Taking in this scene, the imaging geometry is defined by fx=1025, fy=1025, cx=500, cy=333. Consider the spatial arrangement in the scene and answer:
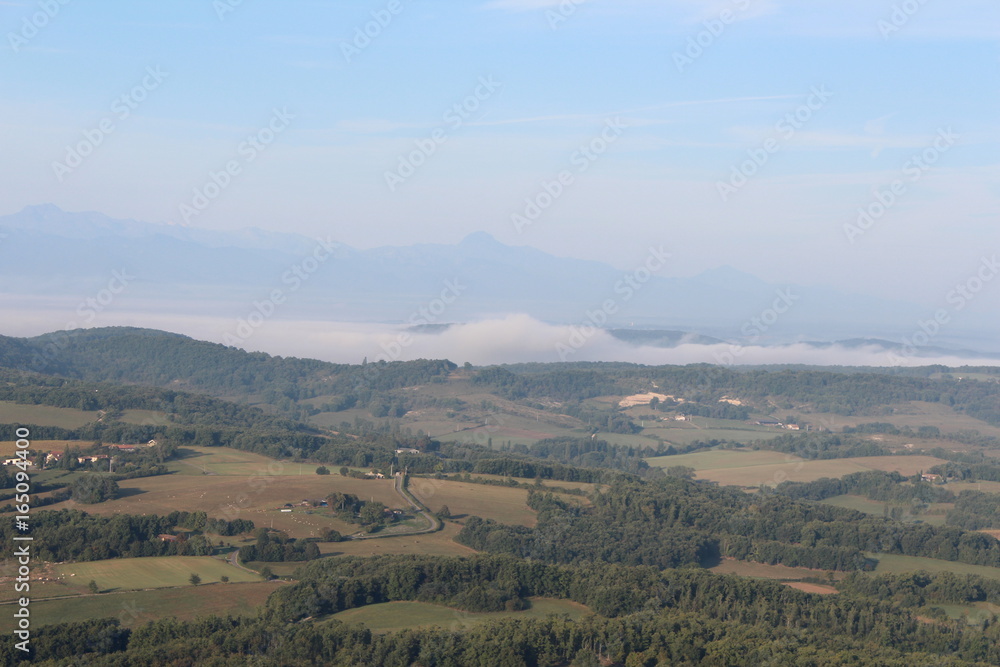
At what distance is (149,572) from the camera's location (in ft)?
140

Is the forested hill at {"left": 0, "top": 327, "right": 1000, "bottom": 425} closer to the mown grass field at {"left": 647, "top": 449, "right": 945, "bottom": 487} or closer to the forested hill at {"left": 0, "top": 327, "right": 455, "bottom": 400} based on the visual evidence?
the forested hill at {"left": 0, "top": 327, "right": 455, "bottom": 400}

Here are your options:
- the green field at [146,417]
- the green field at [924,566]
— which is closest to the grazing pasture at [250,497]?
the green field at [146,417]

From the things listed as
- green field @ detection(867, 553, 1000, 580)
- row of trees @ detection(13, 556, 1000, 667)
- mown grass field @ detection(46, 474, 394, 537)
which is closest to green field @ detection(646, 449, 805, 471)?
green field @ detection(867, 553, 1000, 580)

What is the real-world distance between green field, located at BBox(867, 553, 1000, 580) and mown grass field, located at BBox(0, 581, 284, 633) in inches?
1257

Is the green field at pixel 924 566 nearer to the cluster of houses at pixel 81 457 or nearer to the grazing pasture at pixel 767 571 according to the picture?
the grazing pasture at pixel 767 571

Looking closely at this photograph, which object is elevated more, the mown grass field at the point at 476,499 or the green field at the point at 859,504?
the mown grass field at the point at 476,499

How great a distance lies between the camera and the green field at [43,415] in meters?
72.4

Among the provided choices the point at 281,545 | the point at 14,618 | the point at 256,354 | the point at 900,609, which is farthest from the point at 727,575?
the point at 256,354

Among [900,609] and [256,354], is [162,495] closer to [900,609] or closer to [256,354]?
[900,609]

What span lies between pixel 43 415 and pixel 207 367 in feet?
187

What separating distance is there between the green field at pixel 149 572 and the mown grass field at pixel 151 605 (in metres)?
1.12

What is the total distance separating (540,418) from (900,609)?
75.6 metres

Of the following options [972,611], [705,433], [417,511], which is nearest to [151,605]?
[417,511]

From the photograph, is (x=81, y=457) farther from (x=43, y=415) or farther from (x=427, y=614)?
(x=427, y=614)
